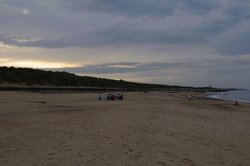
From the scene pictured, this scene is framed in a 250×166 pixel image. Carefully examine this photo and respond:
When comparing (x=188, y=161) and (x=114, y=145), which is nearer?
(x=188, y=161)

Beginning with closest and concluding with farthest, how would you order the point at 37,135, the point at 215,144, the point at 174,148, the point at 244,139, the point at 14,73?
the point at 174,148
the point at 37,135
the point at 215,144
the point at 244,139
the point at 14,73

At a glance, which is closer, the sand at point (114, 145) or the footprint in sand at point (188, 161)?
the sand at point (114, 145)

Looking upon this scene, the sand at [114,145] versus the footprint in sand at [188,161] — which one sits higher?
the sand at [114,145]

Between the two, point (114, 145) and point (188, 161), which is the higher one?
point (114, 145)

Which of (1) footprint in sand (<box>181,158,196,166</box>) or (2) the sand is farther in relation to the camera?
(1) footprint in sand (<box>181,158,196,166</box>)

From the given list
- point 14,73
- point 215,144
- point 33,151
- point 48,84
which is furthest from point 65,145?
point 48,84

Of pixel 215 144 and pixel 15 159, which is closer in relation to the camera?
pixel 15 159

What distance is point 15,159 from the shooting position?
23.6 feet

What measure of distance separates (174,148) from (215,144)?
209 centimetres

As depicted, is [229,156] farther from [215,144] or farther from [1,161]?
[1,161]

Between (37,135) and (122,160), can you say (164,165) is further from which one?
(37,135)

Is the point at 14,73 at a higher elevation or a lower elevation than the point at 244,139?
higher

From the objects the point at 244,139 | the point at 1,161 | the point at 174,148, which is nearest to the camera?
the point at 1,161

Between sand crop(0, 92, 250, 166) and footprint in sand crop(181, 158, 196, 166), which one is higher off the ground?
sand crop(0, 92, 250, 166)
